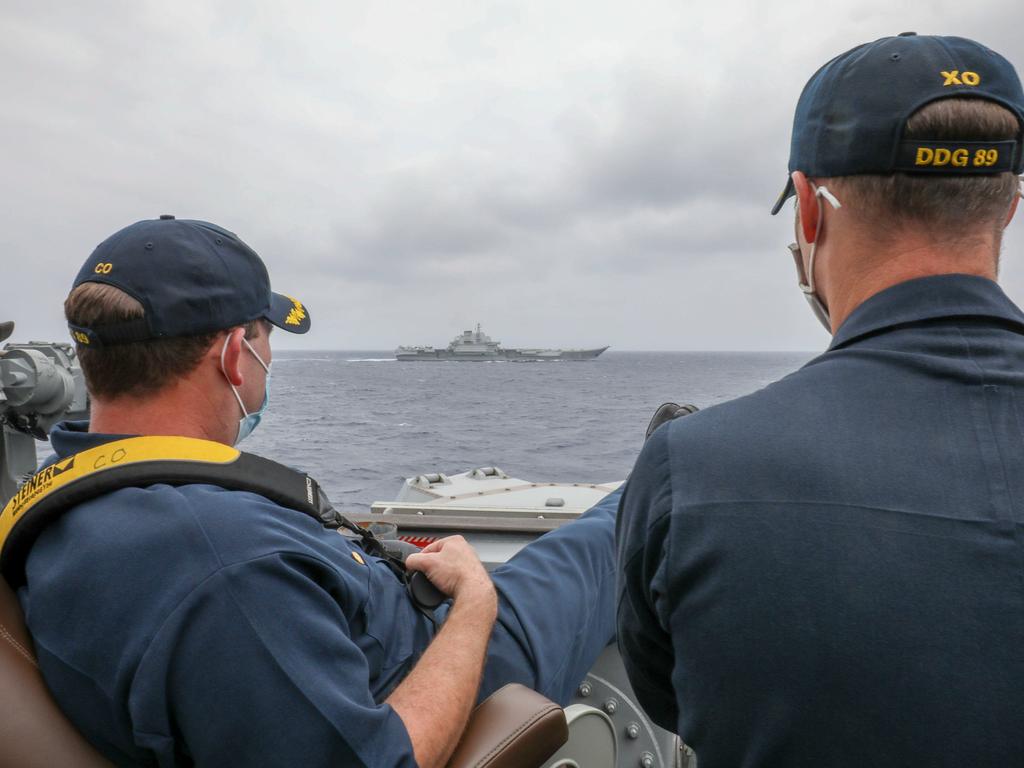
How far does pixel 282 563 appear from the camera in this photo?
1398 mm

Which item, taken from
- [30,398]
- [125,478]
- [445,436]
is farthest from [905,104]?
[445,436]

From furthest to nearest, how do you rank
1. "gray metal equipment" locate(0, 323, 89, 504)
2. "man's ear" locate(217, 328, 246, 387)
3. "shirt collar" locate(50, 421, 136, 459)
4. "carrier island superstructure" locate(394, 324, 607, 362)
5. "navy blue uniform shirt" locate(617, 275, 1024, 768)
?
"carrier island superstructure" locate(394, 324, 607, 362), "gray metal equipment" locate(0, 323, 89, 504), "man's ear" locate(217, 328, 246, 387), "shirt collar" locate(50, 421, 136, 459), "navy blue uniform shirt" locate(617, 275, 1024, 768)

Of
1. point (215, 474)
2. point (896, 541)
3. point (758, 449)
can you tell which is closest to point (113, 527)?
point (215, 474)

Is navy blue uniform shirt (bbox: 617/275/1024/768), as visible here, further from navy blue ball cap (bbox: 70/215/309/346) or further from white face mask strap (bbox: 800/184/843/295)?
navy blue ball cap (bbox: 70/215/309/346)

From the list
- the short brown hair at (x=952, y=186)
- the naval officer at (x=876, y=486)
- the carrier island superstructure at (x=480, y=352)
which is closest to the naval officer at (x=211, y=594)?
the naval officer at (x=876, y=486)

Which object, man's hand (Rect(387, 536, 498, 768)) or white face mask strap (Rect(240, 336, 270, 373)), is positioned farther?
white face mask strap (Rect(240, 336, 270, 373))

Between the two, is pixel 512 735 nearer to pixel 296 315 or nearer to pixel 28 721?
pixel 28 721

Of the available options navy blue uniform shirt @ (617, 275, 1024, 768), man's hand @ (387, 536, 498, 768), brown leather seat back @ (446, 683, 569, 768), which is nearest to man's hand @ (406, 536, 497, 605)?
man's hand @ (387, 536, 498, 768)

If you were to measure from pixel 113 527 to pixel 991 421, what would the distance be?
1.47 m

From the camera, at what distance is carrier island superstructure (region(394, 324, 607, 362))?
292 feet

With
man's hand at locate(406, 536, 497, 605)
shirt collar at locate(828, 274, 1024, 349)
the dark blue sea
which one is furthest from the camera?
the dark blue sea

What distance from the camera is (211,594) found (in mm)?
→ 1312

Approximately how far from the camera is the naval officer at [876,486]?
0.89 metres

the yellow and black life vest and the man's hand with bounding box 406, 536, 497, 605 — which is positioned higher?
the yellow and black life vest
